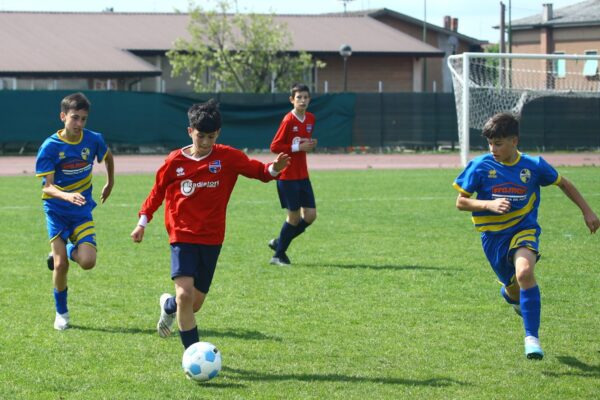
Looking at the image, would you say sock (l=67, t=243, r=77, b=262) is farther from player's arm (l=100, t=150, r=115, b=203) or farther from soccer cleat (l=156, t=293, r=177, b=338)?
soccer cleat (l=156, t=293, r=177, b=338)

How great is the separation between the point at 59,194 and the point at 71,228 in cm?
54

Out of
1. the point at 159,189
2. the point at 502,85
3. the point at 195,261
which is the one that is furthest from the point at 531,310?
the point at 502,85

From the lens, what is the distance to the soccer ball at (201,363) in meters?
6.27

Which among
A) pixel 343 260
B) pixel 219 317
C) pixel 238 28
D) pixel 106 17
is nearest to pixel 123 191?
pixel 343 260

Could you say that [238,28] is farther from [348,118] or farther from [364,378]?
[364,378]

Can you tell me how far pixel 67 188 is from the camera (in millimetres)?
8312

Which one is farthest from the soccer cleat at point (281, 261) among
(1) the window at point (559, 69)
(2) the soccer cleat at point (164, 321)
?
(1) the window at point (559, 69)

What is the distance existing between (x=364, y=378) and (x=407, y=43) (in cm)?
4419

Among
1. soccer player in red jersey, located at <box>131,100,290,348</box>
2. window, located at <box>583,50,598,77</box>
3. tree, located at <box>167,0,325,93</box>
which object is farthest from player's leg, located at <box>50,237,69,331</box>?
tree, located at <box>167,0,325,93</box>

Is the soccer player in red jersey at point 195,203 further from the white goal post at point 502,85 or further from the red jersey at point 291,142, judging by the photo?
the white goal post at point 502,85

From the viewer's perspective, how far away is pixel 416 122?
33969mm

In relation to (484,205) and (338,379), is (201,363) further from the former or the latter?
(484,205)

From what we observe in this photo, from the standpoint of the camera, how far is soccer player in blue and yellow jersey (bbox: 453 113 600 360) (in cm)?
701

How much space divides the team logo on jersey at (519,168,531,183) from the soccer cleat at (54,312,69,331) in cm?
358
